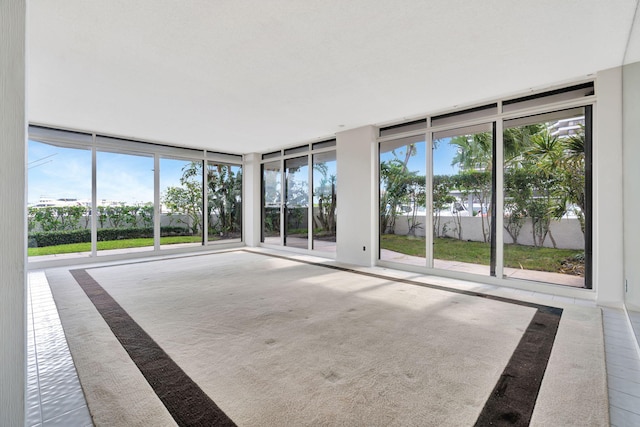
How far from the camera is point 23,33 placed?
1.25 meters

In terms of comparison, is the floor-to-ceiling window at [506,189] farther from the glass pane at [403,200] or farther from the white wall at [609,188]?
the white wall at [609,188]

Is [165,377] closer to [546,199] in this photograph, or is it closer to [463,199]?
[463,199]

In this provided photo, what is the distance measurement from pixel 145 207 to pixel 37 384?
5.98m

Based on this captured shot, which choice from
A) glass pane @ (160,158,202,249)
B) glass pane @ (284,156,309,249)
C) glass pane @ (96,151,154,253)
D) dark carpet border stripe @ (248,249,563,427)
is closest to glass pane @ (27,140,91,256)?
glass pane @ (96,151,154,253)

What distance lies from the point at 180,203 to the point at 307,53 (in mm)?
6131

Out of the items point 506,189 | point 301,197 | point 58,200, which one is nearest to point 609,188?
point 506,189

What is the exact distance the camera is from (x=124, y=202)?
7035 millimetres

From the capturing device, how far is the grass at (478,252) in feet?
14.0

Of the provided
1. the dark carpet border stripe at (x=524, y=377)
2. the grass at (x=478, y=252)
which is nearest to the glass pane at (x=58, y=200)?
the grass at (x=478, y=252)

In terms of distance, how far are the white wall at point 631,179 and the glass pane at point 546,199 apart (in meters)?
0.59

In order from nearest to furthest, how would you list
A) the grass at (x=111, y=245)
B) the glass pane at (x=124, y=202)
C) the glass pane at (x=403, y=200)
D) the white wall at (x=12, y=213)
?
the white wall at (x=12, y=213) → the glass pane at (x=403, y=200) → the grass at (x=111, y=245) → the glass pane at (x=124, y=202)

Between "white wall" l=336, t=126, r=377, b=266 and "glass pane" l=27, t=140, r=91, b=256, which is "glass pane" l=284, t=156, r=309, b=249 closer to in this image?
"white wall" l=336, t=126, r=377, b=266

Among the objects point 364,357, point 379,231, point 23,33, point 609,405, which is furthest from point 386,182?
point 23,33

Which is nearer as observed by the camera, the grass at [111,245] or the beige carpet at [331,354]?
the beige carpet at [331,354]
